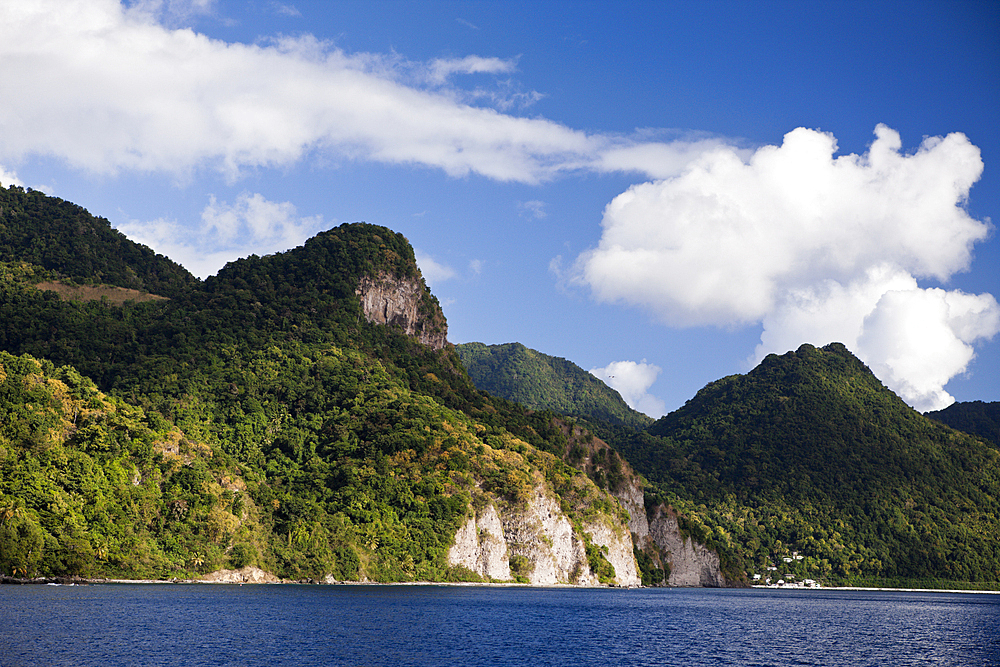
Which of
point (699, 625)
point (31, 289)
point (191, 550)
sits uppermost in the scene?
point (31, 289)

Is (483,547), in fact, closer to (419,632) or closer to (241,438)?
(241,438)

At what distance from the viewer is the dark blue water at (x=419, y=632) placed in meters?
52.8

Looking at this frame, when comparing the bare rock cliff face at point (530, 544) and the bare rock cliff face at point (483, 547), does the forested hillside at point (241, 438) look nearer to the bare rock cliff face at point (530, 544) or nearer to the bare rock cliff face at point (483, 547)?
the bare rock cliff face at point (483, 547)

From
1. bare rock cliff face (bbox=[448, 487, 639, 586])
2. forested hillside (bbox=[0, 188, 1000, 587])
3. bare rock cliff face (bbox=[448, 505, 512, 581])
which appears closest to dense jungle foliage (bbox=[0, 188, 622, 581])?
forested hillside (bbox=[0, 188, 1000, 587])

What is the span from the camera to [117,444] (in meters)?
106

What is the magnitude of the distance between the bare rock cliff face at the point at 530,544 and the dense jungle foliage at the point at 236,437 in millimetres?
2602

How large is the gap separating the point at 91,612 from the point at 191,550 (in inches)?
1673

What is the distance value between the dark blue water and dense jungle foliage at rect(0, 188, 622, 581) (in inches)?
381

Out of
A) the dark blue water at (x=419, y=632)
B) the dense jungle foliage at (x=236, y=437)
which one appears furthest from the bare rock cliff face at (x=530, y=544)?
the dark blue water at (x=419, y=632)

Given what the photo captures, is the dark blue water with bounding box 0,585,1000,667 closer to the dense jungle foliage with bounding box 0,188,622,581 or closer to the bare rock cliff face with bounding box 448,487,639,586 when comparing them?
the dense jungle foliage with bounding box 0,188,622,581

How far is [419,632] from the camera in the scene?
6644 centimetres

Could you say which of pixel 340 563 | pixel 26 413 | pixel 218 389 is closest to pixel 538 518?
pixel 340 563

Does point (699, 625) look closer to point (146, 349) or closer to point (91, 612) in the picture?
point (91, 612)

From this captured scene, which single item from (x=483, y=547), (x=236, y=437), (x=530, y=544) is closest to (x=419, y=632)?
(x=483, y=547)
